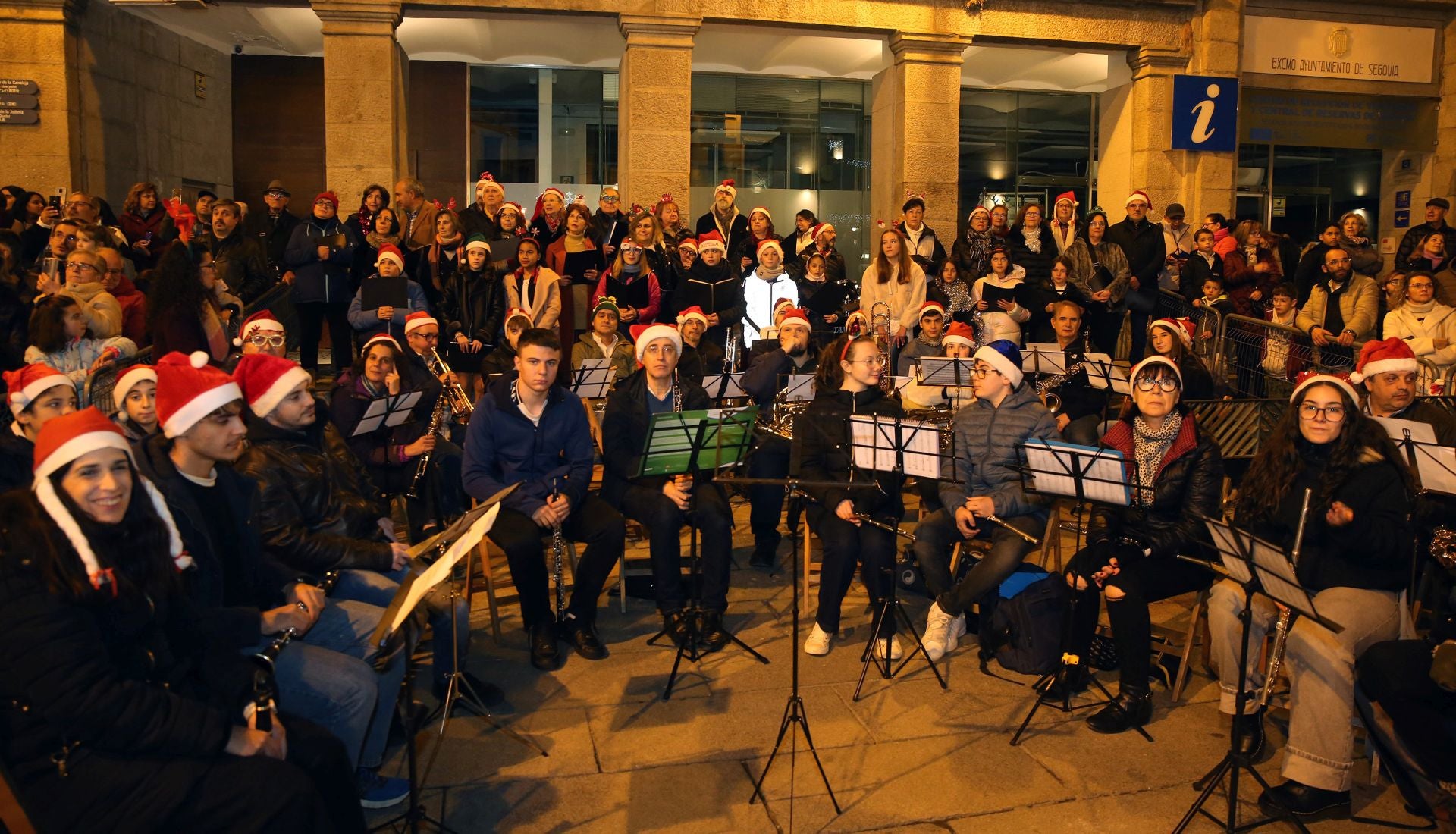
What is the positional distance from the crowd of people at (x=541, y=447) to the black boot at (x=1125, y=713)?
0.07 ft

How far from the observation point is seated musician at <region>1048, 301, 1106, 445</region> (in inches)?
325

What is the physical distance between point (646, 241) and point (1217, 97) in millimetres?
9866

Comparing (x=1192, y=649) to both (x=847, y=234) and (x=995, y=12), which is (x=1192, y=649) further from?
(x=847, y=234)

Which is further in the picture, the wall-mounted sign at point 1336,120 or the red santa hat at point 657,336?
the wall-mounted sign at point 1336,120

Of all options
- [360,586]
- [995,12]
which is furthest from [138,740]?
[995,12]

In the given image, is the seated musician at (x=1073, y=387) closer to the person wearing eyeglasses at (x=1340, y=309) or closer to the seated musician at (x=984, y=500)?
the seated musician at (x=984, y=500)

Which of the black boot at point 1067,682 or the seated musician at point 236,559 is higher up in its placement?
the seated musician at point 236,559

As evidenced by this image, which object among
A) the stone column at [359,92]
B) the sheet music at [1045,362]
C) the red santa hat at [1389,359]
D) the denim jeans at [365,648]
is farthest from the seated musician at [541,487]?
the stone column at [359,92]

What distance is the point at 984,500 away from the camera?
5.79 meters

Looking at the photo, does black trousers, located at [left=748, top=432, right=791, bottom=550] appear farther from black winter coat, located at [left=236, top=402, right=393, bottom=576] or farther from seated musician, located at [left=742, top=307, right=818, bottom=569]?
black winter coat, located at [left=236, top=402, right=393, bottom=576]

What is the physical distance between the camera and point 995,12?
1510 cm

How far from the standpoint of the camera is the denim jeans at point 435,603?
4852mm

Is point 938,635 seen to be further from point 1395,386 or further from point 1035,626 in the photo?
point 1395,386

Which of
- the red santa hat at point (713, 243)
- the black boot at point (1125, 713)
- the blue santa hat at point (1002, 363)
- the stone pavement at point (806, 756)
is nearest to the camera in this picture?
the stone pavement at point (806, 756)
